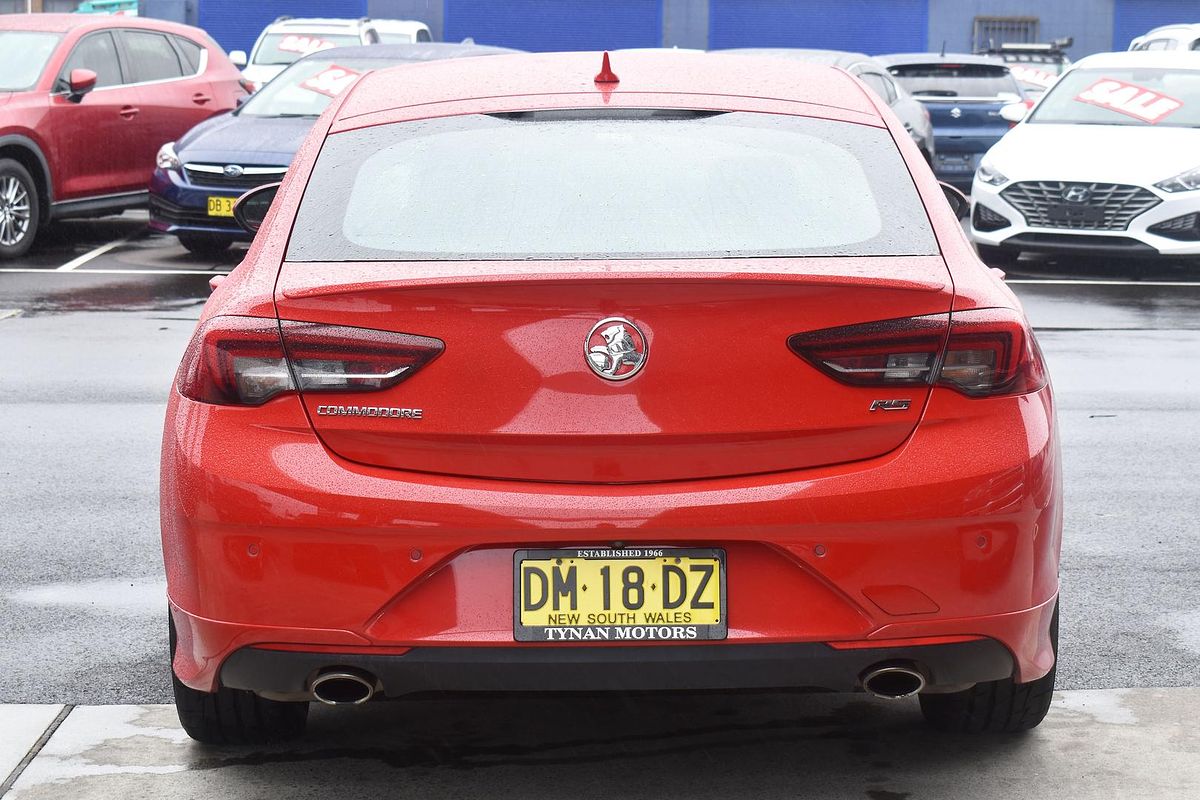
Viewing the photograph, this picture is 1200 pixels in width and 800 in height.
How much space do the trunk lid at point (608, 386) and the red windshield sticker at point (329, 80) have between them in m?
10.9

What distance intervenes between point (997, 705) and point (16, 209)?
35.5ft

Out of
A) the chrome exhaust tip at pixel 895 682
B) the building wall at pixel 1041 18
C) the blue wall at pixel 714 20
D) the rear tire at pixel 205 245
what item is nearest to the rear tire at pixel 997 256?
the rear tire at pixel 205 245

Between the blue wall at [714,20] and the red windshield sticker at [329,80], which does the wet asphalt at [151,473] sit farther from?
the blue wall at [714,20]

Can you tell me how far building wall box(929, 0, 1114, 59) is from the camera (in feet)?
122

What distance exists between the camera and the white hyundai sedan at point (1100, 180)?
41.6 feet

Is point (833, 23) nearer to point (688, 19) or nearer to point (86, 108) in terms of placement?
point (688, 19)

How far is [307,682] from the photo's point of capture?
11.1 feet

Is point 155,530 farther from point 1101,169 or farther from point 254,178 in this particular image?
point 1101,169

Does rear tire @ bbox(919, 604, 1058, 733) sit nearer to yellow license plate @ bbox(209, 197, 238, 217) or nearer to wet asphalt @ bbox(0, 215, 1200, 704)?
wet asphalt @ bbox(0, 215, 1200, 704)

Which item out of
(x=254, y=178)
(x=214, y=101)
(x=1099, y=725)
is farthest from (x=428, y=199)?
(x=214, y=101)

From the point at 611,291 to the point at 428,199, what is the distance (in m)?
0.64

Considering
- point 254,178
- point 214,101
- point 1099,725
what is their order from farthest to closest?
point 214,101
point 254,178
point 1099,725

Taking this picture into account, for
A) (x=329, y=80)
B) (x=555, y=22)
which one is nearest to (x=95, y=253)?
(x=329, y=80)

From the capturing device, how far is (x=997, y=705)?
3840 millimetres
